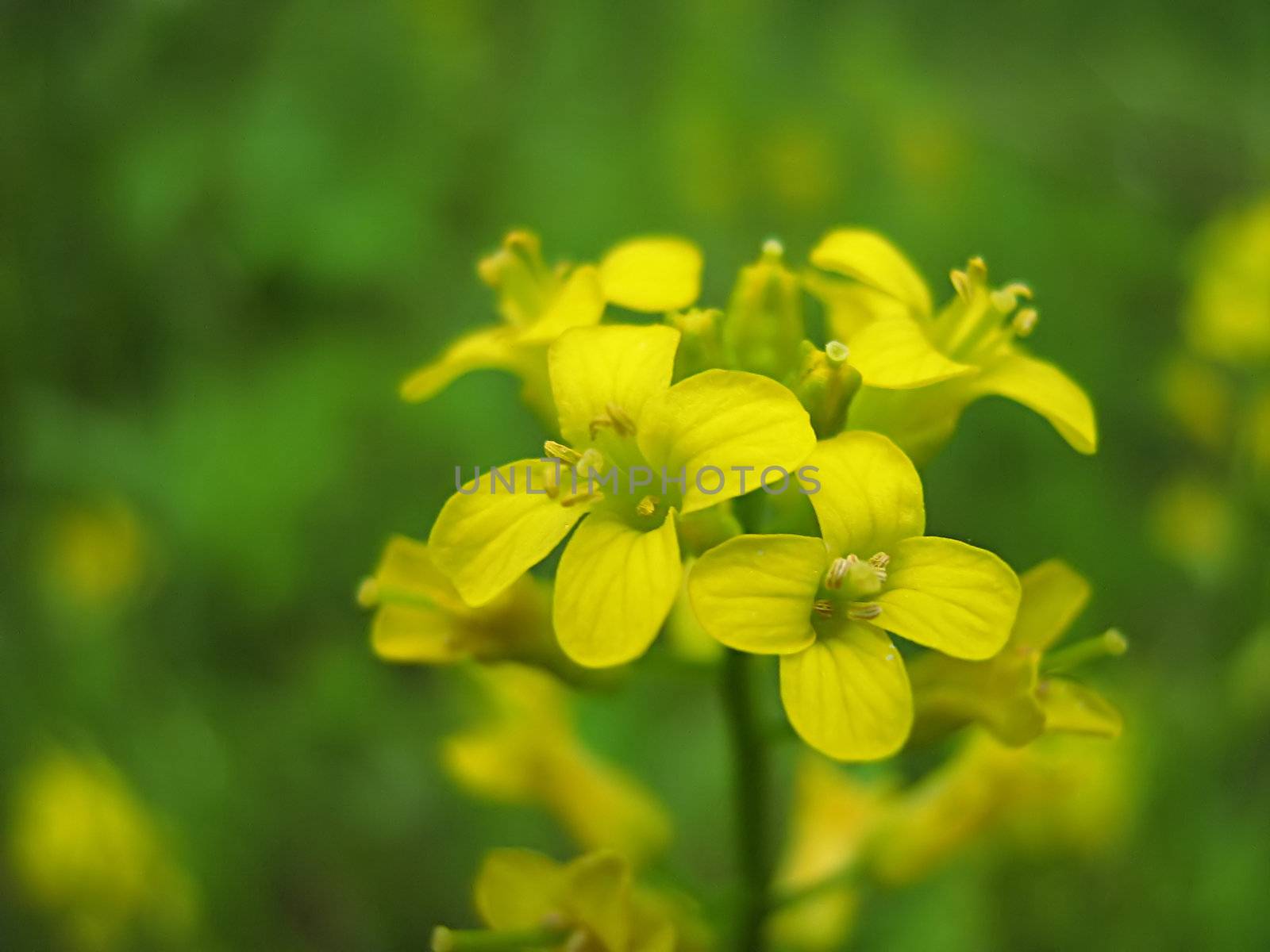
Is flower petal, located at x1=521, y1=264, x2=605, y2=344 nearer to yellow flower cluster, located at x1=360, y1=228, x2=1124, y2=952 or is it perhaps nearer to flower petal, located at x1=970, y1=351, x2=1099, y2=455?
yellow flower cluster, located at x1=360, y1=228, x2=1124, y2=952

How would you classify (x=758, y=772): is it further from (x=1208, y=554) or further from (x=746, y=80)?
(x=746, y=80)

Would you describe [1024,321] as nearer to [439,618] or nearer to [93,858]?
[439,618]

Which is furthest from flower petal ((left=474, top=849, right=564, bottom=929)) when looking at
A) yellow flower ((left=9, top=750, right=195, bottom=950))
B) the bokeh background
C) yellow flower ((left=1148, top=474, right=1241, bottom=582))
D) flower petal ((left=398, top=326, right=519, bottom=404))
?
yellow flower ((left=1148, top=474, right=1241, bottom=582))

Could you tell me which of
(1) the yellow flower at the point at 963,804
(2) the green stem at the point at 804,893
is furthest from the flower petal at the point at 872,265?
(2) the green stem at the point at 804,893

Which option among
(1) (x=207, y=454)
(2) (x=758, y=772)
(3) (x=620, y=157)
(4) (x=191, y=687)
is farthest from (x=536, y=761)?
(3) (x=620, y=157)

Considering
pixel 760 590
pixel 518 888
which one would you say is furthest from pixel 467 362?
pixel 518 888

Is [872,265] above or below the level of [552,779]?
above

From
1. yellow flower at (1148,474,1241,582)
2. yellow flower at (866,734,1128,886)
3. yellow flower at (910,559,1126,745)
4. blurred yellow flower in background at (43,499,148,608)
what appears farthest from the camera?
blurred yellow flower in background at (43,499,148,608)
